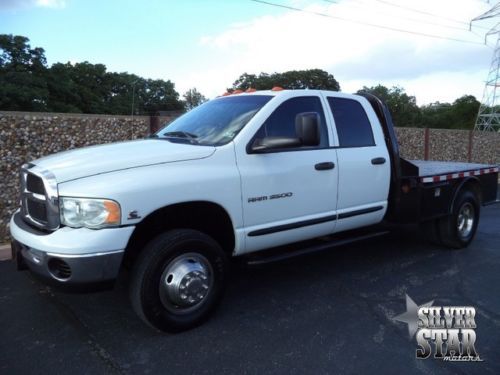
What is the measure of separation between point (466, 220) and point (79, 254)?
515 cm

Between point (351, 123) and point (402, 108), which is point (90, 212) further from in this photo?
point (402, 108)

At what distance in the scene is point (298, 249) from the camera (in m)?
4.31

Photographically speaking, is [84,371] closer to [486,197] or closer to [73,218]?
[73,218]

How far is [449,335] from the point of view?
341 centimetres

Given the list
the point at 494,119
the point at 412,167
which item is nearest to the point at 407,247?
the point at 412,167

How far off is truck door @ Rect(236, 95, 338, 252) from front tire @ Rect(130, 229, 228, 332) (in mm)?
414

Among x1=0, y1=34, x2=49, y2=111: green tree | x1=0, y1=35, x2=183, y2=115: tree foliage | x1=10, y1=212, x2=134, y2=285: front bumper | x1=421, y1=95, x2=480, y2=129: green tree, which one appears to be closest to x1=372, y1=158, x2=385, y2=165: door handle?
x1=10, y1=212, x2=134, y2=285: front bumper

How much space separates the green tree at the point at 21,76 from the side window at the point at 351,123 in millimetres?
39549

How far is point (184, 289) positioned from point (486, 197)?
492 centimetres

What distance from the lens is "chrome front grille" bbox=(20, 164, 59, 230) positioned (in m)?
3.00

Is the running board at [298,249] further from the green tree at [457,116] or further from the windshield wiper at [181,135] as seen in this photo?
the green tree at [457,116]

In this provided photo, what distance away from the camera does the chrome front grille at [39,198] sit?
3002 mm

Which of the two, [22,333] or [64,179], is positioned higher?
[64,179]

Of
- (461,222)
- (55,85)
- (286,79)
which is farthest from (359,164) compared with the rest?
(286,79)
